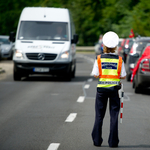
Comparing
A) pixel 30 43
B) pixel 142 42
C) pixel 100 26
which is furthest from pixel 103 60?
pixel 100 26

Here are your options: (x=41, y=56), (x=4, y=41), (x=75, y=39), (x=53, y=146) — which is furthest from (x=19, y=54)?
(x=4, y=41)

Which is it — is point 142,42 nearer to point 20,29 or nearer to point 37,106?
point 20,29

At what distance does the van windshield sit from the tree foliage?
2809cm

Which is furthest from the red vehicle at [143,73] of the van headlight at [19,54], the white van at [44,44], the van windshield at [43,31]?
the van headlight at [19,54]

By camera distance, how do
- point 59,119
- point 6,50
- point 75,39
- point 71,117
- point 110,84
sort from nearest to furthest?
point 110,84
point 59,119
point 71,117
point 75,39
point 6,50

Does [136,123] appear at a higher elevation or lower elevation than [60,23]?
lower

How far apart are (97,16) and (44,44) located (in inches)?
2374

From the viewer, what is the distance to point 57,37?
17234 millimetres

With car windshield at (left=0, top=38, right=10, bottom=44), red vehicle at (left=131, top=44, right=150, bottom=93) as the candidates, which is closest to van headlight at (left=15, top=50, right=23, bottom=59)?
red vehicle at (left=131, top=44, right=150, bottom=93)

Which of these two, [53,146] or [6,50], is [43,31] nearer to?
[53,146]

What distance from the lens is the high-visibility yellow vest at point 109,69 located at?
6.28 metres

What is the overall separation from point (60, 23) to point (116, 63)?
11463 mm

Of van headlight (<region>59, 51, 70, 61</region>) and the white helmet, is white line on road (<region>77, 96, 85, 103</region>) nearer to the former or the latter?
van headlight (<region>59, 51, 70, 61</region>)

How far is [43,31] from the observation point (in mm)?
17359
